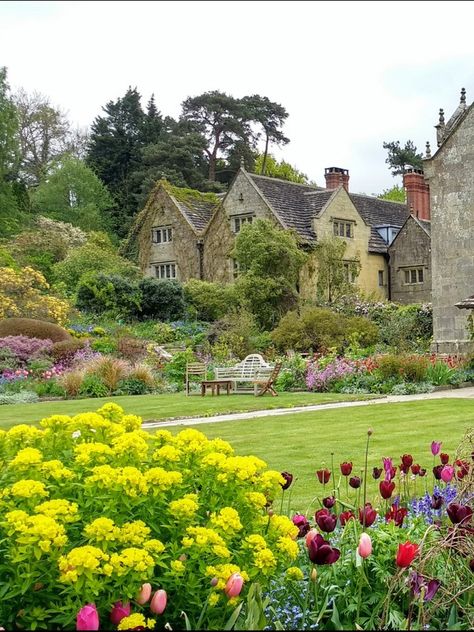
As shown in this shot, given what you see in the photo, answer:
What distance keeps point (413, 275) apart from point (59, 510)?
38.7 meters

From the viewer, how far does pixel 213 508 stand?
11.9ft

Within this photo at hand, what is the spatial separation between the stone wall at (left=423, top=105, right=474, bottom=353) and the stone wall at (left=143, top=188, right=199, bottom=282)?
632 inches

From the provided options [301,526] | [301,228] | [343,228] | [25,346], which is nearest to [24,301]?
[25,346]

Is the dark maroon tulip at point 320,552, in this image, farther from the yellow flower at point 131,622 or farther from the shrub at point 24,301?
the shrub at point 24,301

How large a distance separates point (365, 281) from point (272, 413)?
2535cm

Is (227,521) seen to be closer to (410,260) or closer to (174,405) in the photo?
(174,405)

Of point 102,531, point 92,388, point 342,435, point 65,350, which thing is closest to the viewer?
point 102,531

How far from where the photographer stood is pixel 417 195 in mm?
43125

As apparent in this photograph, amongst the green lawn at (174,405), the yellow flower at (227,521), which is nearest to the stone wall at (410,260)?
the green lawn at (174,405)

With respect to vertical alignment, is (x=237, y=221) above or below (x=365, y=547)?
above

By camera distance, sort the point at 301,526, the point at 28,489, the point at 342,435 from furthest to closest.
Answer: the point at 342,435 < the point at 301,526 < the point at 28,489

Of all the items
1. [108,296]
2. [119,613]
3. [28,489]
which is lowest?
[119,613]

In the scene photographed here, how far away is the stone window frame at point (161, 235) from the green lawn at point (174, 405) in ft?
74.5

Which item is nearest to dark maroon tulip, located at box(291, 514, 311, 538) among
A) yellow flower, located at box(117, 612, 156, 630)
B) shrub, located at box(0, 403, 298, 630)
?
shrub, located at box(0, 403, 298, 630)
